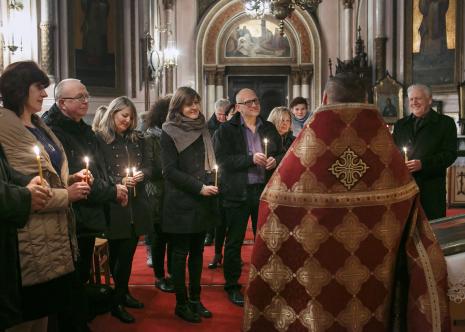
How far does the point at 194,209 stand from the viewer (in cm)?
382

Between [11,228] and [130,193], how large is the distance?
183 cm

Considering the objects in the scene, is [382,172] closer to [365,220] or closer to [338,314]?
[365,220]

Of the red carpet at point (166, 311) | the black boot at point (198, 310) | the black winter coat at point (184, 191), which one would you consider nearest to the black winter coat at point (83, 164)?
the black winter coat at point (184, 191)

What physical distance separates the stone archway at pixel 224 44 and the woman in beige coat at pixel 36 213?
15718mm

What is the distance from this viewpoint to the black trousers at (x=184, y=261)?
12.6ft

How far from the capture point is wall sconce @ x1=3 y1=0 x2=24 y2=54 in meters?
8.60

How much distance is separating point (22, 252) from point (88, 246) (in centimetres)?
111

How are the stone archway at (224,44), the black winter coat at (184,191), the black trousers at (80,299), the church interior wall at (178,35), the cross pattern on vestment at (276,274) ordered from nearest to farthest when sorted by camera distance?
the cross pattern on vestment at (276,274)
the black trousers at (80,299)
the black winter coat at (184,191)
the church interior wall at (178,35)
the stone archway at (224,44)

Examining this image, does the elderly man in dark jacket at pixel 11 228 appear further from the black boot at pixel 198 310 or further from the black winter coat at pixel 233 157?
the black winter coat at pixel 233 157

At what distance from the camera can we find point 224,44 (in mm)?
18406

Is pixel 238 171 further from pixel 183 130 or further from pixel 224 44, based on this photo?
pixel 224 44

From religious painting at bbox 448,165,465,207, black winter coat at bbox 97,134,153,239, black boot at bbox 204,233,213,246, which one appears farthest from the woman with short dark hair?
religious painting at bbox 448,165,465,207

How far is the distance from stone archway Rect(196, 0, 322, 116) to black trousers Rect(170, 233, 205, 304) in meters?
14.5

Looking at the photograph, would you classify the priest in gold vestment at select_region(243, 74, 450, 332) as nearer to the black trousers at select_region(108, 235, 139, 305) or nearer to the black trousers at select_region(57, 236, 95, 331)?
the black trousers at select_region(57, 236, 95, 331)
